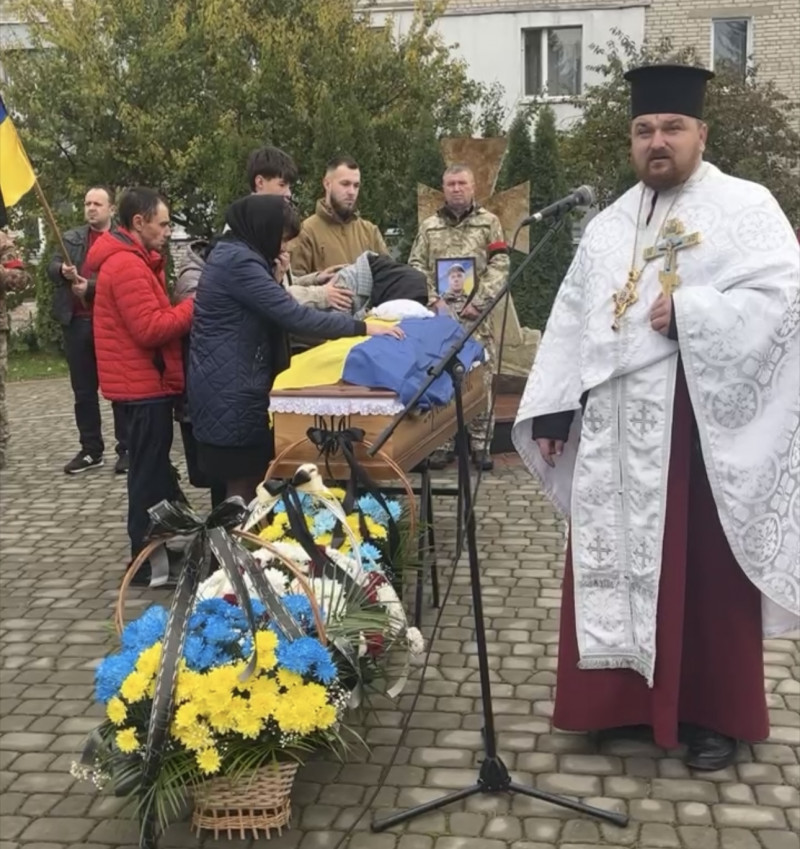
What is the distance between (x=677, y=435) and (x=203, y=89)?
12675 mm

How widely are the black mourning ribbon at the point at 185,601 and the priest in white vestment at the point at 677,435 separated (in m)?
1.01

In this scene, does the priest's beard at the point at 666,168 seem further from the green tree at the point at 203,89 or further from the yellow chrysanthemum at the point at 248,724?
the green tree at the point at 203,89

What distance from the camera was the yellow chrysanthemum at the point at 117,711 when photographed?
2848 mm

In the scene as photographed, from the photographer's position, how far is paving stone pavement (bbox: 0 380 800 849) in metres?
3.00

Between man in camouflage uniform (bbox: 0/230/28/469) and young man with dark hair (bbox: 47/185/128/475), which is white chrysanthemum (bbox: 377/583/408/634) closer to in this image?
young man with dark hair (bbox: 47/185/128/475)

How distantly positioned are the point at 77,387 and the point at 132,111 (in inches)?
300

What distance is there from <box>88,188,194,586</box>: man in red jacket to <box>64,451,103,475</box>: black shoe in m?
2.90

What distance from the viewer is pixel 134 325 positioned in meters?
4.73

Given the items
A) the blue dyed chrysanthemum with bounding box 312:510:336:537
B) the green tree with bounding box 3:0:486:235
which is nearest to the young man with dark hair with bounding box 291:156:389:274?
the blue dyed chrysanthemum with bounding box 312:510:336:537

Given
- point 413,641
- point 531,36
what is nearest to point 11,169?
point 413,641

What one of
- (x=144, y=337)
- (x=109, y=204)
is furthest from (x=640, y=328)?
(x=109, y=204)

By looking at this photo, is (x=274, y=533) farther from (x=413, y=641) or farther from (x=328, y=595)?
(x=413, y=641)

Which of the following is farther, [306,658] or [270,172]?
[270,172]

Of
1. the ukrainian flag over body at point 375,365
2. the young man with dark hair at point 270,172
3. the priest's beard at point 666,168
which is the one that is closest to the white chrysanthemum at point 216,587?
the ukrainian flag over body at point 375,365
